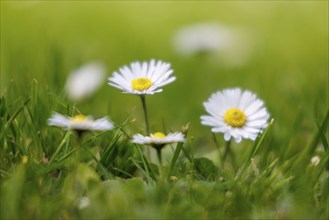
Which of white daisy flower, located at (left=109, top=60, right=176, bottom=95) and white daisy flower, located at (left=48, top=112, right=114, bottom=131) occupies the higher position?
white daisy flower, located at (left=109, top=60, right=176, bottom=95)

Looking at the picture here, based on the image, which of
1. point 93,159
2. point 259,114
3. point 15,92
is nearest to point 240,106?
point 259,114

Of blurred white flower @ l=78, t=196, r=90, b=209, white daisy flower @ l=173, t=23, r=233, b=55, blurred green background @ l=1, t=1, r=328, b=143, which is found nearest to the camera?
blurred white flower @ l=78, t=196, r=90, b=209

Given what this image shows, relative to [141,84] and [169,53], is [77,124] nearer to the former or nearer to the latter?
[141,84]

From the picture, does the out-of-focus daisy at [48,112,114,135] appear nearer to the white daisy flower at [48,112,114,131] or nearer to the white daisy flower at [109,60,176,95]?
the white daisy flower at [48,112,114,131]

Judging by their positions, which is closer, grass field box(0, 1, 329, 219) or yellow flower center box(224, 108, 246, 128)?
grass field box(0, 1, 329, 219)

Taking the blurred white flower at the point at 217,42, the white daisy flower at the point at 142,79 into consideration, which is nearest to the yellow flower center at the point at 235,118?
the white daisy flower at the point at 142,79

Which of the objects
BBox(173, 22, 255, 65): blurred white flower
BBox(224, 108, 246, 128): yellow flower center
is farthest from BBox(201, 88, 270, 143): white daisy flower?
BBox(173, 22, 255, 65): blurred white flower
